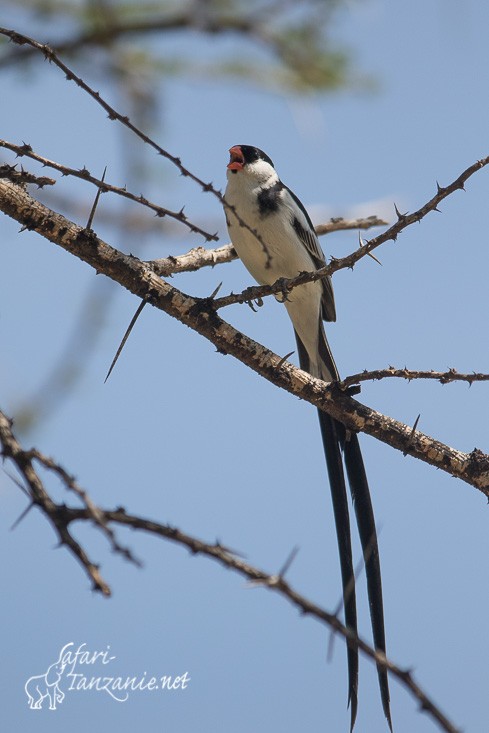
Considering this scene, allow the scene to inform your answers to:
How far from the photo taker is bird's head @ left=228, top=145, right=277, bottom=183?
335cm

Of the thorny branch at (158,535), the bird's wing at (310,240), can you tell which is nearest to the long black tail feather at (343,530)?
the bird's wing at (310,240)

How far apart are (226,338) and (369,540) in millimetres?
731

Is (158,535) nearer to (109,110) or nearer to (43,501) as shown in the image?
(43,501)

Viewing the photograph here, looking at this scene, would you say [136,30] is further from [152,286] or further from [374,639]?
[374,639]

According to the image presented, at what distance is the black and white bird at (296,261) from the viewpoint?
8.53ft

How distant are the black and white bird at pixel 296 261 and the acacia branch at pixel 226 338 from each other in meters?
0.33

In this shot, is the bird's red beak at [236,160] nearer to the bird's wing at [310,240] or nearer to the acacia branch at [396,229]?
the bird's wing at [310,240]

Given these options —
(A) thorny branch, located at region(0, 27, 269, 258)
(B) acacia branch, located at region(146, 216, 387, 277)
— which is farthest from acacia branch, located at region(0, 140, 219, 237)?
(B) acacia branch, located at region(146, 216, 387, 277)

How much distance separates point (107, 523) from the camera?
1027 millimetres

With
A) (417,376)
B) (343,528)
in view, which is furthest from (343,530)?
(417,376)

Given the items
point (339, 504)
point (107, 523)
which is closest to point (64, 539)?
point (107, 523)

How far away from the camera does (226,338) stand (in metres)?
2.26

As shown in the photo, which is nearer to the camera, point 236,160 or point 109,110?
point 109,110

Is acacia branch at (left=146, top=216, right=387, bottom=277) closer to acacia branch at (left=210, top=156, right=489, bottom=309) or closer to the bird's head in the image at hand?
the bird's head
